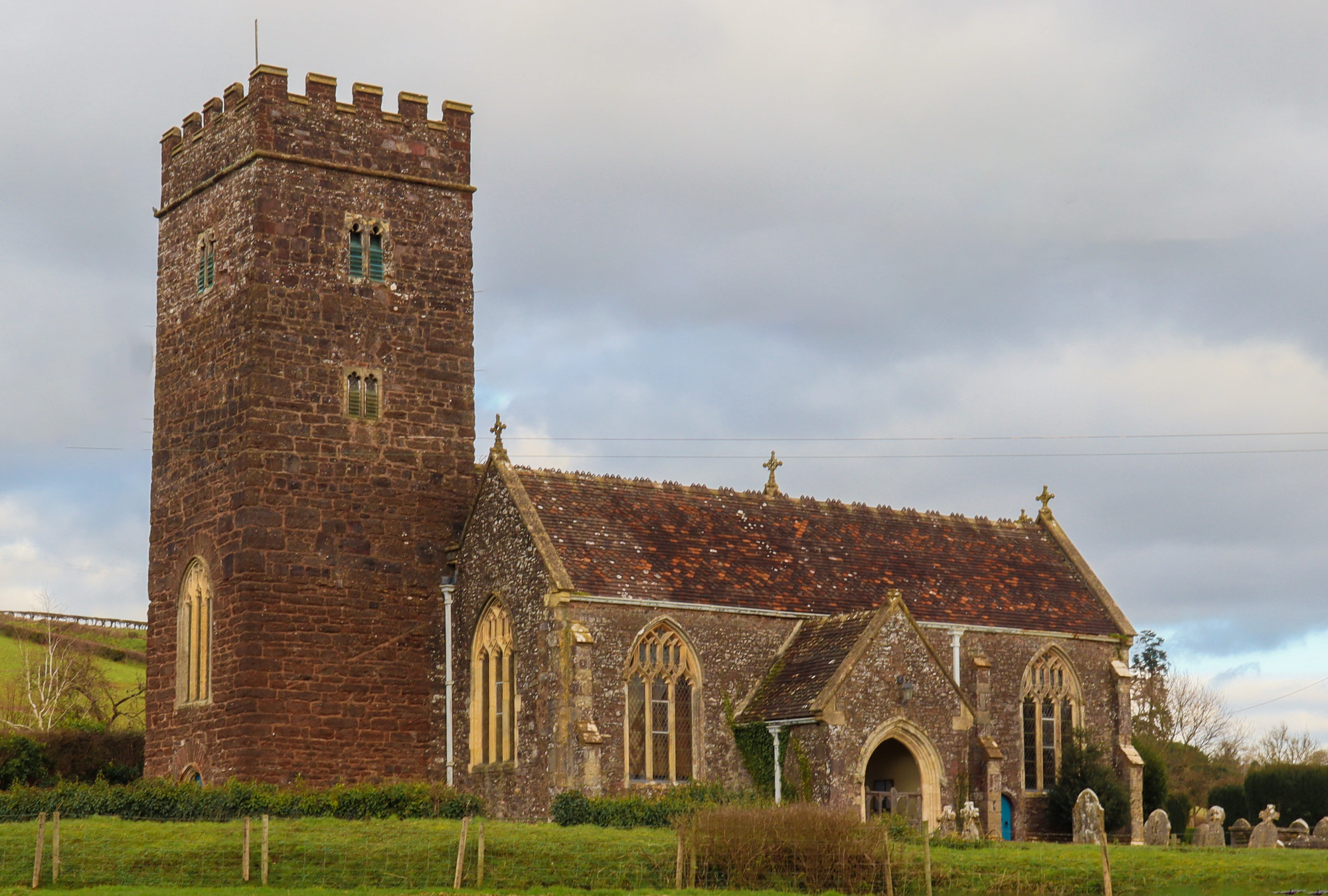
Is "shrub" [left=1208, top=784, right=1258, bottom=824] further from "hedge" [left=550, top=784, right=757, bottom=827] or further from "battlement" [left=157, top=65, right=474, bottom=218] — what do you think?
"battlement" [left=157, top=65, right=474, bottom=218]

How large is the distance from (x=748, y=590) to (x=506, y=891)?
46.2 feet

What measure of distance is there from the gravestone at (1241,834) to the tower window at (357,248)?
25010 mm

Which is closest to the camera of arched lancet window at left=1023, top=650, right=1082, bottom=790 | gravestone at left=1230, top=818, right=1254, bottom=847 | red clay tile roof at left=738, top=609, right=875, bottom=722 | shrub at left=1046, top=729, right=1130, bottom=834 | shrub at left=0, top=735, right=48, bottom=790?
red clay tile roof at left=738, top=609, right=875, bottom=722

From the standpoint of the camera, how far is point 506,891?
26.5 metres

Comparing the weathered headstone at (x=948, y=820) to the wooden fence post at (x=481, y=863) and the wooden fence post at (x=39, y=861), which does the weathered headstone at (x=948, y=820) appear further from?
the wooden fence post at (x=39, y=861)

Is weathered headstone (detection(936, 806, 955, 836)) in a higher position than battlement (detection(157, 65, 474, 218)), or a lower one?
lower

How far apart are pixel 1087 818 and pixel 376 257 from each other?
20674 millimetres

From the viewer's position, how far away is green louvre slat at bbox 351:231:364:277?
4000 cm

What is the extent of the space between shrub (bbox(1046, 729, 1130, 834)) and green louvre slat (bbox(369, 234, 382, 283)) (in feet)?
65.5

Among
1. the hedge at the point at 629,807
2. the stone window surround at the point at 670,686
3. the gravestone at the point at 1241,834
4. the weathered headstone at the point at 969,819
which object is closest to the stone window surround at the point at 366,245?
the stone window surround at the point at 670,686

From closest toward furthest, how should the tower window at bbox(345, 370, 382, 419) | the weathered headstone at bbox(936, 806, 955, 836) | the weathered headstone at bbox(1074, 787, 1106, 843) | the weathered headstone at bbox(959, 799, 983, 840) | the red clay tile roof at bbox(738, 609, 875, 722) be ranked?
the weathered headstone at bbox(959, 799, 983, 840) < the weathered headstone at bbox(936, 806, 955, 836) < the red clay tile roof at bbox(738, 609, 875, 722) < the tower window at bbox(345, 370, 382, 419) < the weathered headstone at bbox(1074, 787, 1106, 843)

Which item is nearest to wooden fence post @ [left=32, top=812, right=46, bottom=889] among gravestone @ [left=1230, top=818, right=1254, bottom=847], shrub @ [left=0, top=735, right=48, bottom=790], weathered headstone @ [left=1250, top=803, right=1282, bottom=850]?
shrub @ [left=0, top=735, right=48, bottom=790]

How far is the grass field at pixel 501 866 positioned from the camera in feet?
90.1

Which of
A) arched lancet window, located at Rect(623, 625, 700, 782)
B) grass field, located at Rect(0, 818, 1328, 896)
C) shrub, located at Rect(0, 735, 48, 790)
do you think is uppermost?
arched lancet window, located at Rect(623, 625, 700, 782)
